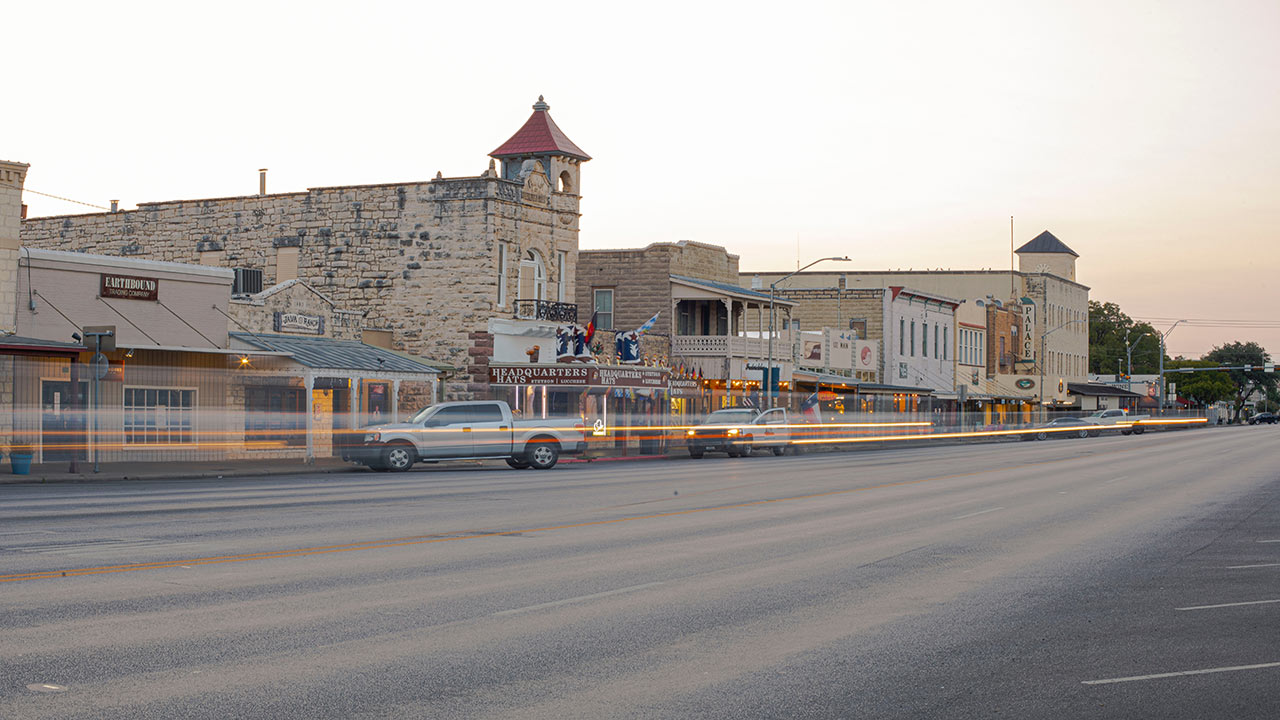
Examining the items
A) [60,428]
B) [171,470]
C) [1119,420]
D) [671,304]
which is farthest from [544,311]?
[1119,420]

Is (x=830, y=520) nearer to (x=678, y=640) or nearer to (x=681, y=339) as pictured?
(x=678, y=640)

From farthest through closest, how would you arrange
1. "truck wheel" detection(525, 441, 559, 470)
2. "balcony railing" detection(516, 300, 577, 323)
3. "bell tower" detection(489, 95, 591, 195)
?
"bell tower" detection(489, 95, 591, 195)
"balcony railing" detection(516, 300, 577, 323)
"truck wheel" detection(525, 441, 559, 470)

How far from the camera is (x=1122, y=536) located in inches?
687

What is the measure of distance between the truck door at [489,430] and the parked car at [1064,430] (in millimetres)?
46990

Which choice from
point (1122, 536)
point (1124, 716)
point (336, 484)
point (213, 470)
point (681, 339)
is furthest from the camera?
point (681, 339)

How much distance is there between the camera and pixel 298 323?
4053 centimetres

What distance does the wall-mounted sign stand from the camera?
39.7m

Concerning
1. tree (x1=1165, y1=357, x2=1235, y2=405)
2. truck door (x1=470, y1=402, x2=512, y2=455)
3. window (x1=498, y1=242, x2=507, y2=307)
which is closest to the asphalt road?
truck door (x1=470, y1=402, x2=512, y2=455)

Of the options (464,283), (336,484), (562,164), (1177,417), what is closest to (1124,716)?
(336,484)

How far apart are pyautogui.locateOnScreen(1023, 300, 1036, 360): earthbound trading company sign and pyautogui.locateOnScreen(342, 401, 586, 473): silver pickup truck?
7040cm

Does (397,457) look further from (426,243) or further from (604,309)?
(604,309)

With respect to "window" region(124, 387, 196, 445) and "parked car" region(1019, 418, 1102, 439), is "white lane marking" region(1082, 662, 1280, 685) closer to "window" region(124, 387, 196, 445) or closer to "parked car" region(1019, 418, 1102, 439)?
"window" region(124, 387, 196, 445)

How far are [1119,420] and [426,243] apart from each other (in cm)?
5335

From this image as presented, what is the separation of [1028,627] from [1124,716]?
2873 millimetres
